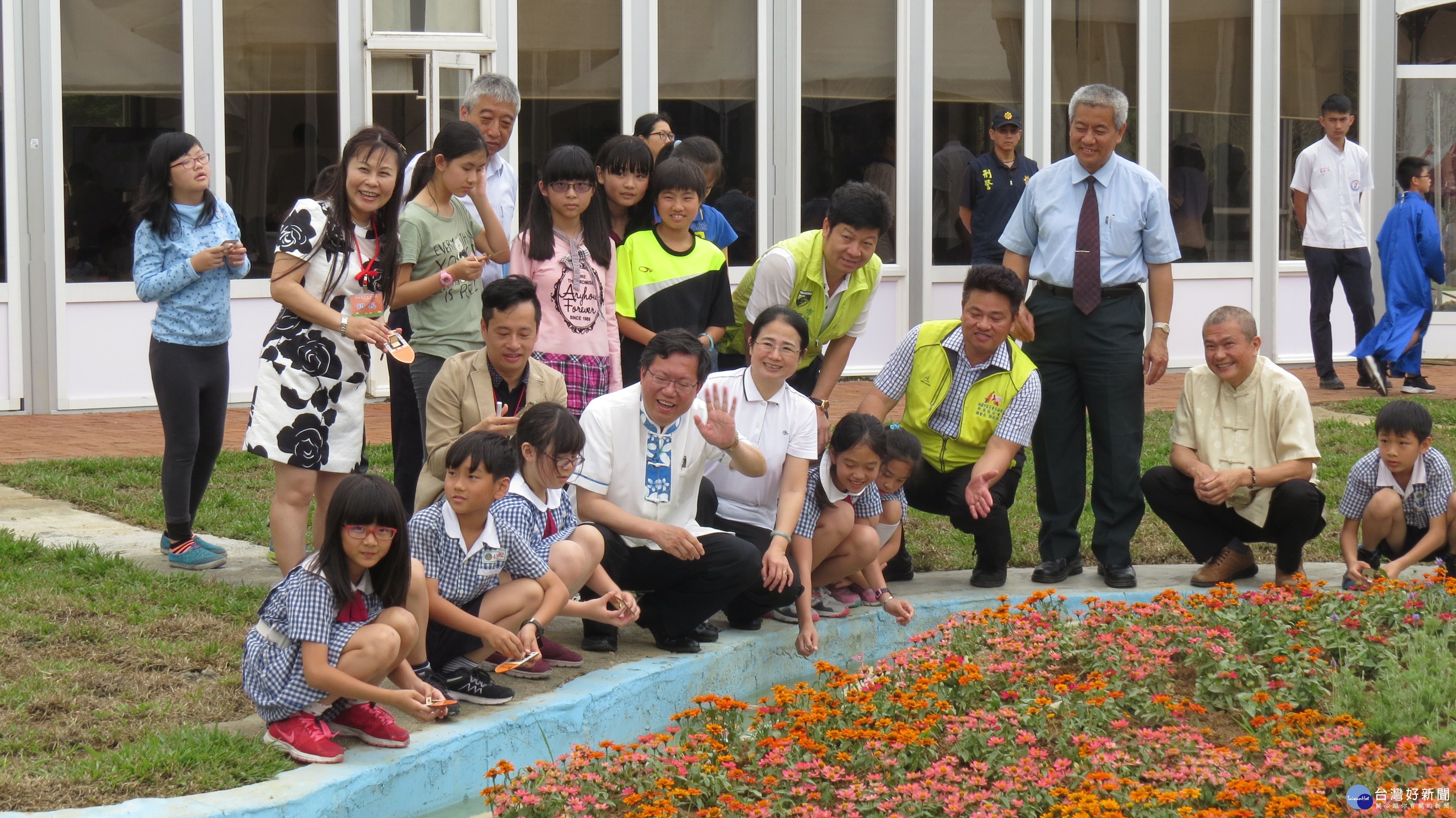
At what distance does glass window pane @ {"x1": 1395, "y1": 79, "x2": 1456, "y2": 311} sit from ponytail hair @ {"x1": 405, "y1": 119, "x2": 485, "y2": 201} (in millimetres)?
11023

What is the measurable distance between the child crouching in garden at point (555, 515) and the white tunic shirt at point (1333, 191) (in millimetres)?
8721

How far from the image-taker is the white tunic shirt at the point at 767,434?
17.9ft

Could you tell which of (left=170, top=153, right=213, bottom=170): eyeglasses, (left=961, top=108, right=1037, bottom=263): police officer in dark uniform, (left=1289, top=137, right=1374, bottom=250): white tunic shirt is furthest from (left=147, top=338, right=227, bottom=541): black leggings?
(left=1289, top=137, right=1374, bottom=250): white tunic shirt

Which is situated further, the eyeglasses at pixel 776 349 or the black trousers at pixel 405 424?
the black trousers at pixel 405 424

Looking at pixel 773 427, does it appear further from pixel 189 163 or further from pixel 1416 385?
pixel 1416 385

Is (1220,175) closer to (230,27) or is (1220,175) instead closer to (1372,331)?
(1372,331)

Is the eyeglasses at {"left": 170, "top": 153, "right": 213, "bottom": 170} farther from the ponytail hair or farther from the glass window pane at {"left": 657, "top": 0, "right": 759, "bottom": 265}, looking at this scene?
the glass window pane at {"left": 657, "top": 0, "right": 759, "bottom": 265}

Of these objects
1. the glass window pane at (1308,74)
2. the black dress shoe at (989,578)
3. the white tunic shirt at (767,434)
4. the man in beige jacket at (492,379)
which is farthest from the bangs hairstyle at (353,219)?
the glass window pane at (1308,74)

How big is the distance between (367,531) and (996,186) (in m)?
8.18

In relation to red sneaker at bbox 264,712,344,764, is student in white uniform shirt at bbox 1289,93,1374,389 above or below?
above

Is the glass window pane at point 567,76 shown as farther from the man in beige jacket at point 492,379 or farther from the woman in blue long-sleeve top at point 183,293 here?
the man in beige jacket at point 492,379

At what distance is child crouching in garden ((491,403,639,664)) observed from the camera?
478 centimetres

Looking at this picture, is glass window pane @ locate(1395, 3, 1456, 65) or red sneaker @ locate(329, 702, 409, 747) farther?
glass window pane @ locate(1395, 3, 1456, 65)

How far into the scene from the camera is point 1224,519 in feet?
20.7
